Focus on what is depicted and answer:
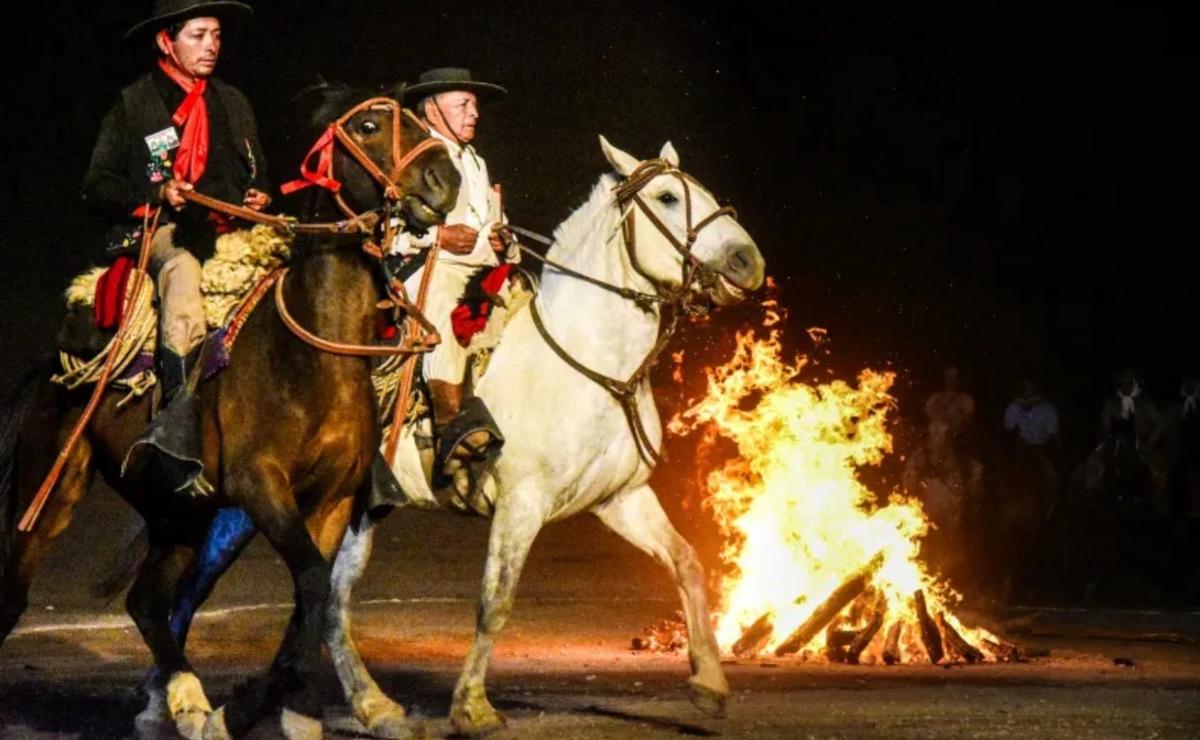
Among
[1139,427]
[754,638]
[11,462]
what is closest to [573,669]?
[754,638]

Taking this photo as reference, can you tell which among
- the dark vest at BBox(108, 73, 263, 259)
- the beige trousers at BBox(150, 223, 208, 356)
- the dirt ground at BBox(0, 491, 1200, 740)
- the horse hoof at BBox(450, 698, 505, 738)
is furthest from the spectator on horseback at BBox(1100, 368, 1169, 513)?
the beige trousers at BBox(150, 223, 208, 356)

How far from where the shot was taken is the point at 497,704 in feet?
35.7

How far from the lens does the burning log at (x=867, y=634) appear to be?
521 inches

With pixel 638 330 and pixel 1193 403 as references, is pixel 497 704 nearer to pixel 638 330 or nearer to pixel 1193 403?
pixel 638 330

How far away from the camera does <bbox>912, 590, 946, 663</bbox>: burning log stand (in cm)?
1330

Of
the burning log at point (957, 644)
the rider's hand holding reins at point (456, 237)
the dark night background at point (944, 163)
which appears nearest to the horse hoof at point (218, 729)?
the rider's hand holding reins at point (456, 237)

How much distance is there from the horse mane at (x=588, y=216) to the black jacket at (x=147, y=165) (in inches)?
74.2

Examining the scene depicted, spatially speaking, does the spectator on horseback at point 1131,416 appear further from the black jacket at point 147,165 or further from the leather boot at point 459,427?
the black jacket at point 147,165

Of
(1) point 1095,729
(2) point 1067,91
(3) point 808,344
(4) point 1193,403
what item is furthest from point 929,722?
(2) point 1067,91

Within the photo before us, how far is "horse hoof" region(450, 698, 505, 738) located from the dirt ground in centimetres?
8

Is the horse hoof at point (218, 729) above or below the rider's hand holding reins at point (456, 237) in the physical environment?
below

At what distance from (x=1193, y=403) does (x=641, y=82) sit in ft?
22.8

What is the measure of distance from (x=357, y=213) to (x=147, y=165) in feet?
4.25

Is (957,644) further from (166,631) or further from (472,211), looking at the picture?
(166,631)
